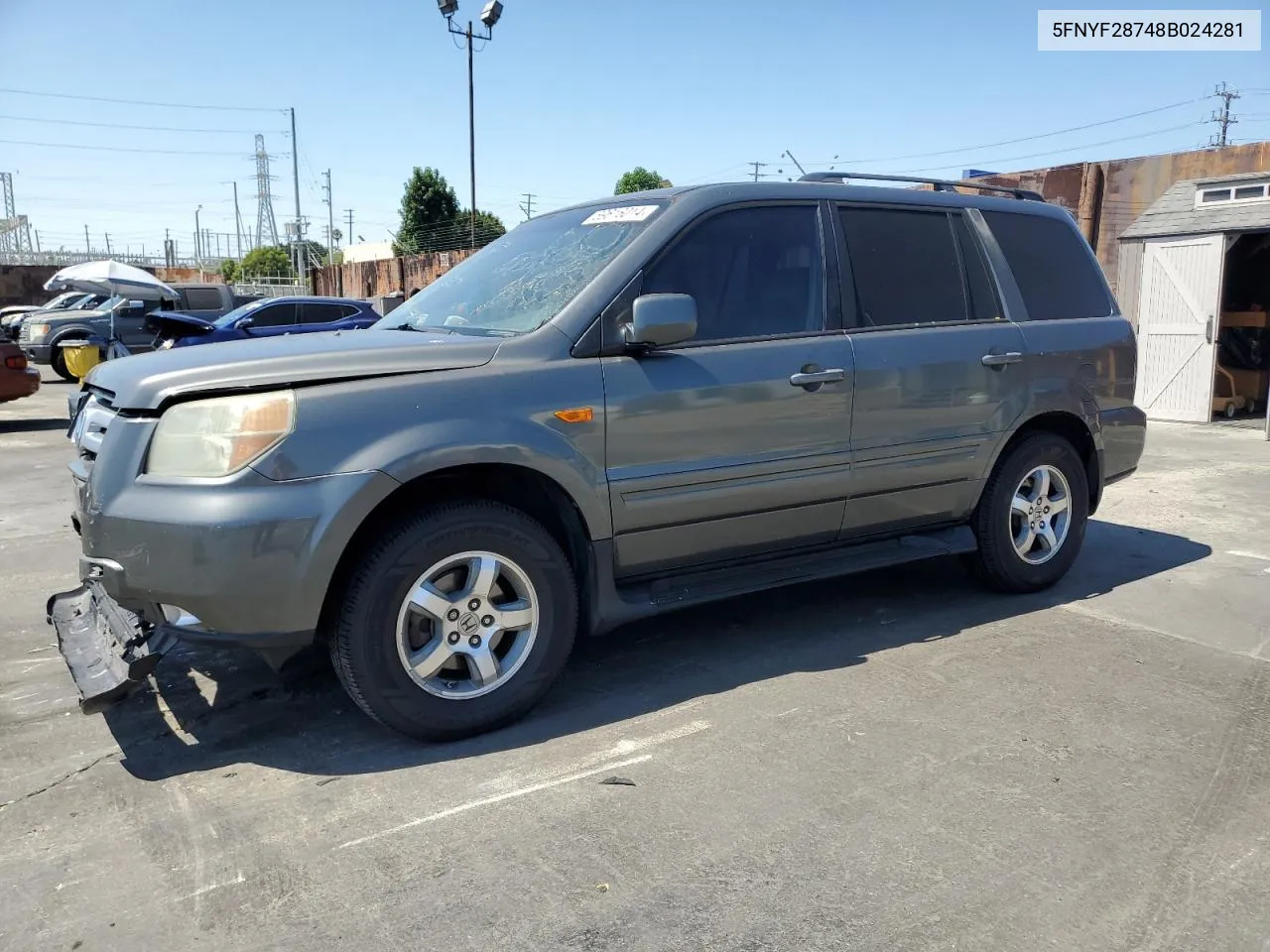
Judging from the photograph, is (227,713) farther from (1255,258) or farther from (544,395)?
(1255,258)

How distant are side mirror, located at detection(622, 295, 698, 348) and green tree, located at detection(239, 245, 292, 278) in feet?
302

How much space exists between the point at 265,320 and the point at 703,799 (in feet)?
46.8

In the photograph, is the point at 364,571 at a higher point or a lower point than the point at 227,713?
higher

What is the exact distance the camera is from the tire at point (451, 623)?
3.21m

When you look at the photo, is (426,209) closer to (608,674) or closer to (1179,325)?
(1179,325)

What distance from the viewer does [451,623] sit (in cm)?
336

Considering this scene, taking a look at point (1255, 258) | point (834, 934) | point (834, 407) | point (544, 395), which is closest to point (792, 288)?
point (834, 407)

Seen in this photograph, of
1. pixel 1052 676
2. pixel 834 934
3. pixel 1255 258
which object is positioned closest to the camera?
pixel 834 934

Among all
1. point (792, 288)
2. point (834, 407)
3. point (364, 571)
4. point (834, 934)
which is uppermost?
point (792, 288)

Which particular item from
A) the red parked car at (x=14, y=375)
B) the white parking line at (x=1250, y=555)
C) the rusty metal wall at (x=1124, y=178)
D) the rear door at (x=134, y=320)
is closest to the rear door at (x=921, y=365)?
the white parking line at (x=1250, y=555)

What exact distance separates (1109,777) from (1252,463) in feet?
26.2

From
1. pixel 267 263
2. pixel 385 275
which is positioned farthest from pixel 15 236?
pixel 385 275

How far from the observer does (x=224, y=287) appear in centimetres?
2131

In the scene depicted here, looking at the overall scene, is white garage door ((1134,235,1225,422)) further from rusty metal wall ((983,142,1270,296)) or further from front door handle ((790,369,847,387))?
front door handle ((790,369,847,387))
